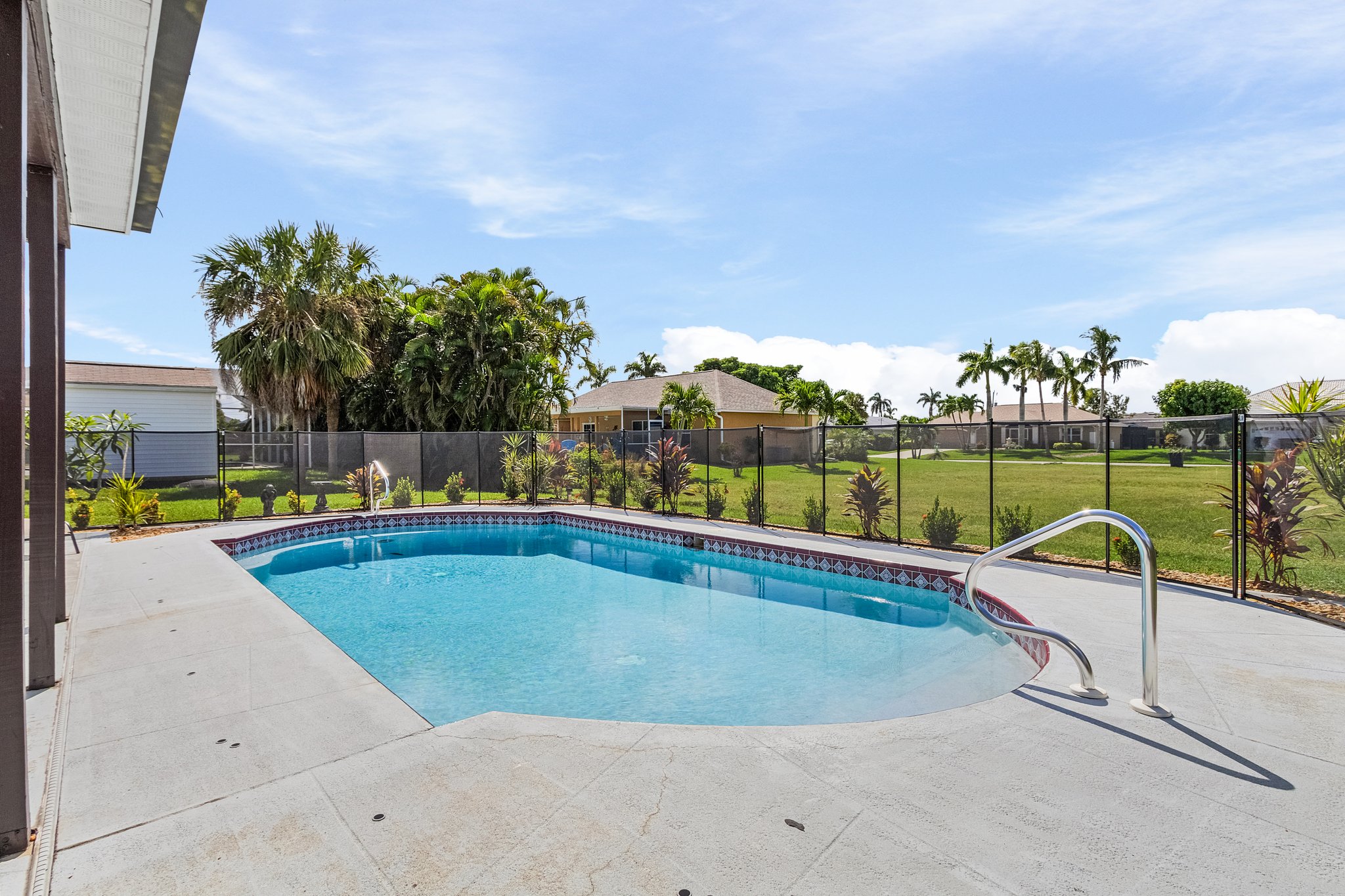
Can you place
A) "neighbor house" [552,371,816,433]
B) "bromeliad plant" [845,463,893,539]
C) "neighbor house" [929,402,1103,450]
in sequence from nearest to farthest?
1. "neighbor house" [929,402,1103,450]
2. "bromeliad plant" [845,463,893,539]
3. "neighbor house" [552,371,816,433]

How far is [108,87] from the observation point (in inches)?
123

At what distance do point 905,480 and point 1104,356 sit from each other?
149 ft

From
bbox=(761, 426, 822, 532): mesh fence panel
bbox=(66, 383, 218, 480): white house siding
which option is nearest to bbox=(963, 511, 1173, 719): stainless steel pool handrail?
bbox=(761, 426, 822, 532): mesh fence panel

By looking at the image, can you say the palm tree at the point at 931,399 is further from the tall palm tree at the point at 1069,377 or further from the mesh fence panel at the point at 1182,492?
the mesh fence panel at the point at 1182,492

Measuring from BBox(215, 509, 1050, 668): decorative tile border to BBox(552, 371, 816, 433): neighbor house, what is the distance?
1332 centimetres

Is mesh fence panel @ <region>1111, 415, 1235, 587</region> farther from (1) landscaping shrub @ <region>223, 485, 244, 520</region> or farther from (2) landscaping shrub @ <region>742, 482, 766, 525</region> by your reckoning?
(1) landscaping shrub @ <region>223, 485, 244, 520</region>

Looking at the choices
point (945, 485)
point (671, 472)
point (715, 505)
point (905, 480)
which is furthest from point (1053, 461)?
point (945, 485)

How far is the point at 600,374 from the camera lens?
169 ft

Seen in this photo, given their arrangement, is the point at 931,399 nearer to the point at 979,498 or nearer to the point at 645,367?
the point at 645,367

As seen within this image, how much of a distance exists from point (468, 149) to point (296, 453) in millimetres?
7681

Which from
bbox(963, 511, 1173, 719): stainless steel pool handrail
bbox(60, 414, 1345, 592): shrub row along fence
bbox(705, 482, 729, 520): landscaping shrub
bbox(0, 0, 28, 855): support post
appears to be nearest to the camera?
bbox(0, 0, 28, 855): support post

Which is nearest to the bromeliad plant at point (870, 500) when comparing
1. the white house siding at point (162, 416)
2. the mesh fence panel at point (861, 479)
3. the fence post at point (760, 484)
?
the mesh fence panel at point (861, 479)

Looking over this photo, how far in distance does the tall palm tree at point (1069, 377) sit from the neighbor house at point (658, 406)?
3178 centimetres

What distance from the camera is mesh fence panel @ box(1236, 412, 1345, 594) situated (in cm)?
547
